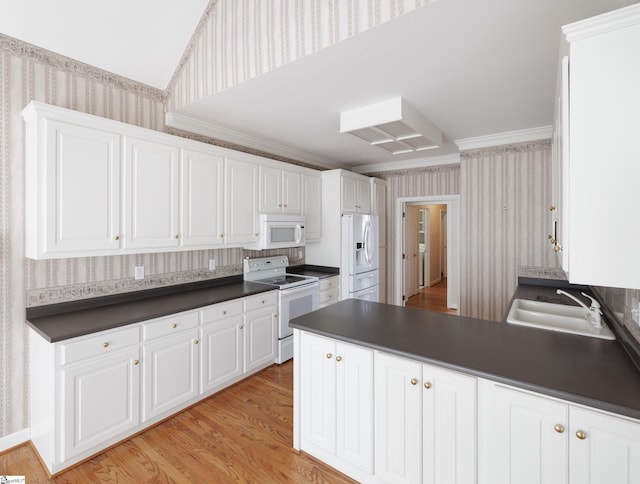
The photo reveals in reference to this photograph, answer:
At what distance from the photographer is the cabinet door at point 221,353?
2777 millimetres

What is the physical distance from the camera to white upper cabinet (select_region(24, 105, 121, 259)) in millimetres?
2053

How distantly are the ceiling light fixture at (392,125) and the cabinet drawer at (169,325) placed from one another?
2.19 metres

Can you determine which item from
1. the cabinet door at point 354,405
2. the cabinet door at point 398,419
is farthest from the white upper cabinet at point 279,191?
the cabinet door at point 398,419

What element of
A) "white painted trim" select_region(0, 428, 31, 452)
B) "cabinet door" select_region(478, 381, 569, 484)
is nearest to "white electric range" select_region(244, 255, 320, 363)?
"white painted trim" select_region(0, 428, 31, 452)

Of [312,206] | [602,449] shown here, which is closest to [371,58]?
[602,449]

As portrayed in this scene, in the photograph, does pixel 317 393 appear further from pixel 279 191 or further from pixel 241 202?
pixel 279 191

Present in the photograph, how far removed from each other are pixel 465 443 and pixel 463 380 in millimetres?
295

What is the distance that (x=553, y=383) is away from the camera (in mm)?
1258

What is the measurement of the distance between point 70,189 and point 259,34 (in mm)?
1691

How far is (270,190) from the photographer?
374cm

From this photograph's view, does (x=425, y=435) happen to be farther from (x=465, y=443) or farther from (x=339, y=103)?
(x=339, y=103)

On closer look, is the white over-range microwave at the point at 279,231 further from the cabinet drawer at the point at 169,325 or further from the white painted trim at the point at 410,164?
the white painted trim at the point at 410,164

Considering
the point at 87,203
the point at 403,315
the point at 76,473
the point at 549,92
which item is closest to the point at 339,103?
the point at 549,92

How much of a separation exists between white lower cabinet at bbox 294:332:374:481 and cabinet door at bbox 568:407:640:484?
2.87ft
